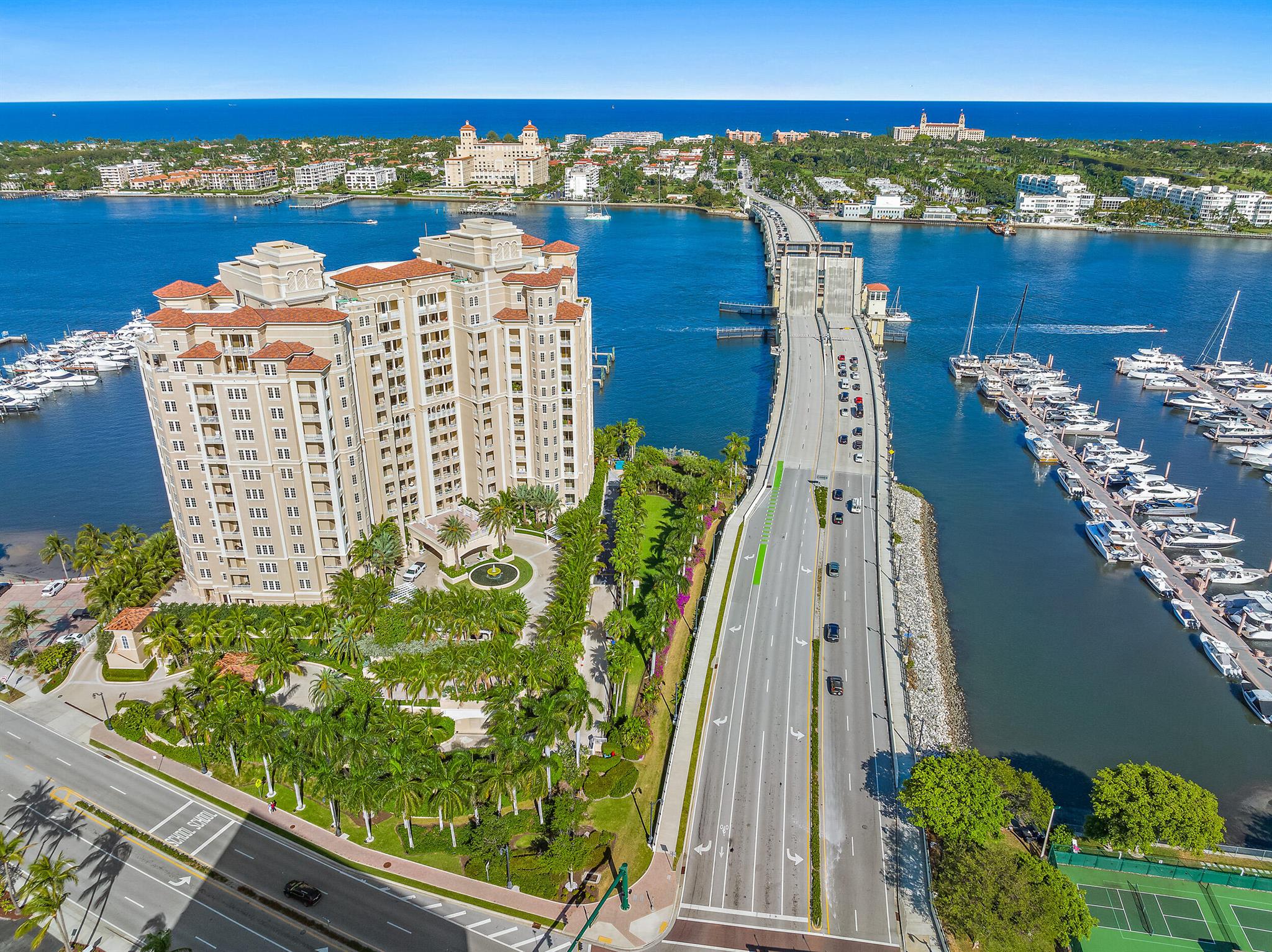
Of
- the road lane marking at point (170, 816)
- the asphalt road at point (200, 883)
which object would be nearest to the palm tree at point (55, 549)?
the asphalt road at point (200, 883)

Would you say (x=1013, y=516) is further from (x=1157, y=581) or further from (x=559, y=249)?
(x=559, y=249)

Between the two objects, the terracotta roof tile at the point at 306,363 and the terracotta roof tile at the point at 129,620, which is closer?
the terracotta roof tile at the point at 306,363

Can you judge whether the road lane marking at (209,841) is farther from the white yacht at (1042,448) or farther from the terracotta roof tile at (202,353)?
the white yacht at (1042,448)

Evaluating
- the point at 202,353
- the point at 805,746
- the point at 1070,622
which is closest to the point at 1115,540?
the point at 1070,622

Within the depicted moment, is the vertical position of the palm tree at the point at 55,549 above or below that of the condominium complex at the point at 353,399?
below

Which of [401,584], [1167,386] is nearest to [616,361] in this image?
[401,584]

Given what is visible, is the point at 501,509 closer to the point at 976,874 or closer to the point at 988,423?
the point at 976,874
